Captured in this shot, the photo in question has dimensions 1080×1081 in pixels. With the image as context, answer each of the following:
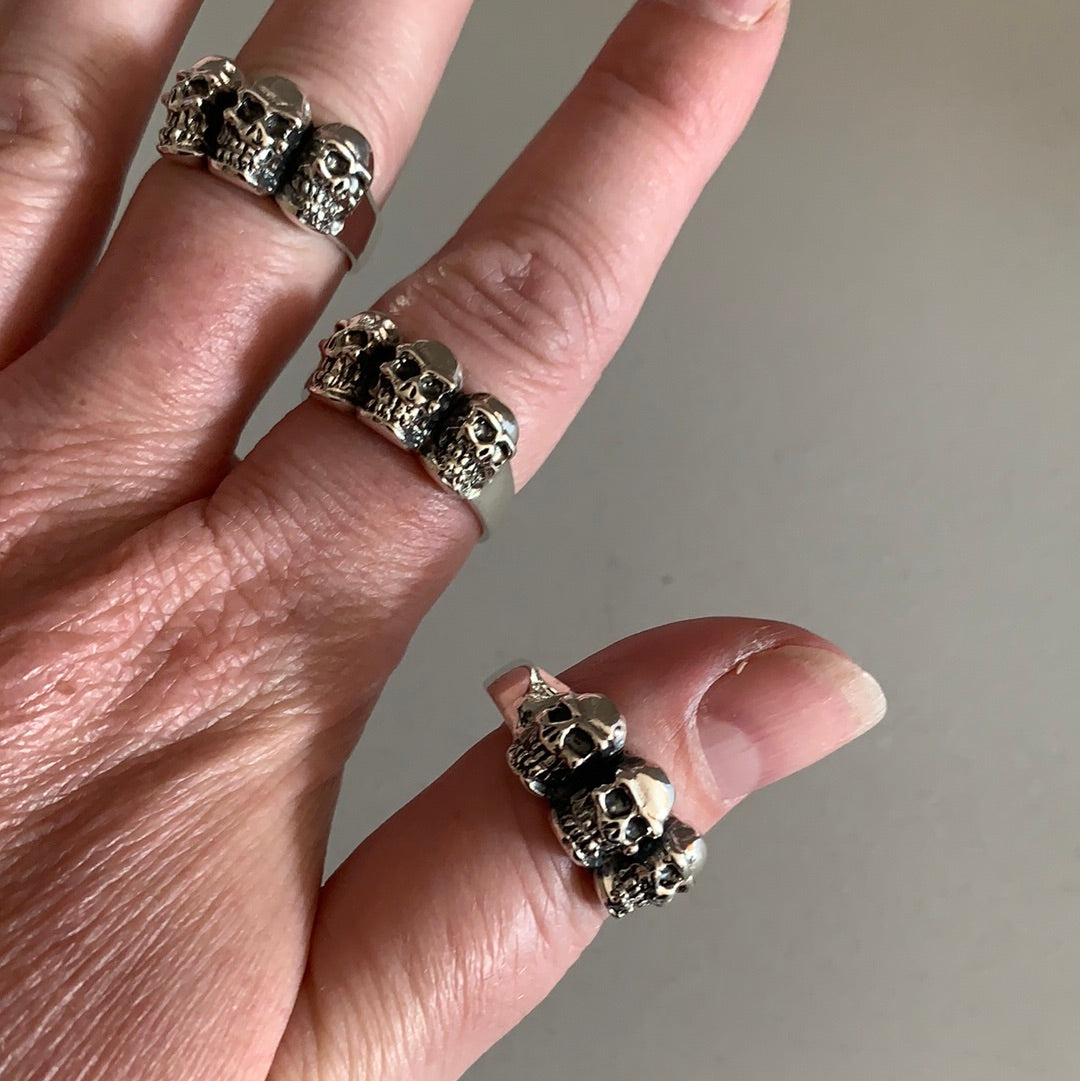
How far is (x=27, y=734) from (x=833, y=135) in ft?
3.17

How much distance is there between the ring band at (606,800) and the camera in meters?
0.57

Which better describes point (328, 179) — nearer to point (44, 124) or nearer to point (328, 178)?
point (328, 178)

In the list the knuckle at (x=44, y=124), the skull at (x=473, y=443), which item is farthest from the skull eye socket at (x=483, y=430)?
the knuckle at (x=44, y=124)

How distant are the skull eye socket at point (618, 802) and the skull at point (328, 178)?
0.37 metres

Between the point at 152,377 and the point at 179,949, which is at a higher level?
the point at 152,377

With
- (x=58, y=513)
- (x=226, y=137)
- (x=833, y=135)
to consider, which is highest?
(x=833, y=135)

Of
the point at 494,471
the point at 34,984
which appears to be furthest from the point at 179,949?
the point at 494,471

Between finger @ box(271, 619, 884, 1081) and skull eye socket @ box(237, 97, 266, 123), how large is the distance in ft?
1.17

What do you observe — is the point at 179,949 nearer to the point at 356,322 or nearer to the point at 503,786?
the point at 503,786

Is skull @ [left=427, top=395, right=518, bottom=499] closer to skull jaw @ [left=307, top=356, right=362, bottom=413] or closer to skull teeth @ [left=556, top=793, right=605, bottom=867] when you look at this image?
skull jaw @ [left=307, top=356, right=362, bottom=413]

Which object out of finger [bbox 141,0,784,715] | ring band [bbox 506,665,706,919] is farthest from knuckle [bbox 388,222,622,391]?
ring band [bbox 506,665,706,919]

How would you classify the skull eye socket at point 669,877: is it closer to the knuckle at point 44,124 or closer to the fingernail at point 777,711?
the fingernail at point 777,711

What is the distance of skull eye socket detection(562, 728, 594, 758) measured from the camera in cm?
57

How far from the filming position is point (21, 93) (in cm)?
75
